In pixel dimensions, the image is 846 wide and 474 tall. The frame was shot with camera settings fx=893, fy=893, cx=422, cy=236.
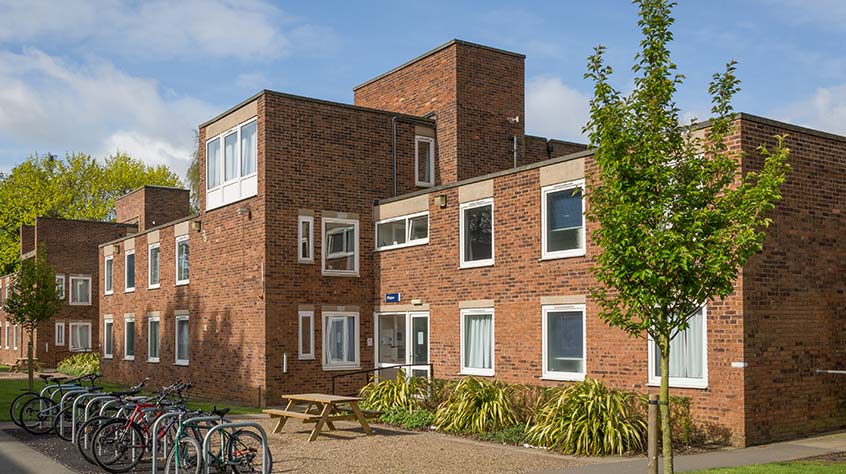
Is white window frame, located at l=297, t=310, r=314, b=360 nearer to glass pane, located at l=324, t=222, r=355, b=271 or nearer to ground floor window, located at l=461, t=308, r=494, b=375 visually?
glass pane, located at l=324, t=222, r=355, b=271

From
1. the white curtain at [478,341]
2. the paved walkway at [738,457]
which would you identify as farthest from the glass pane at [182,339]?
the paved walkway at [738,457]

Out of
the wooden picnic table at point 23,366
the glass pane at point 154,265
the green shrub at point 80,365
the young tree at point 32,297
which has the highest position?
the glass pane at point 154,265

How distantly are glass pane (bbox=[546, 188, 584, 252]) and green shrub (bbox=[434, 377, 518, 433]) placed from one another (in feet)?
9.72

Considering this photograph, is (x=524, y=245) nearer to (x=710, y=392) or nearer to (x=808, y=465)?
(x=710, y=392)

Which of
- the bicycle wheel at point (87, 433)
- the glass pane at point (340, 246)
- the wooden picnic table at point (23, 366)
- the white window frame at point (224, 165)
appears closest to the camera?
the bicycle wheel at point (87, 433)

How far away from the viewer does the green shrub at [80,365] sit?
1455 inches

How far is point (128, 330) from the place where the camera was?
32188 mm

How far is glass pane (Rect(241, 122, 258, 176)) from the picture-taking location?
22.4 meters

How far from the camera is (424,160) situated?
80.8ft

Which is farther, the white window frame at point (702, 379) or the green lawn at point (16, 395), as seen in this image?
the green lawn at point (16, 395)

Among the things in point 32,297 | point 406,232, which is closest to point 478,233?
point 406,232

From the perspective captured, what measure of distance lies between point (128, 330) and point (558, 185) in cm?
2040

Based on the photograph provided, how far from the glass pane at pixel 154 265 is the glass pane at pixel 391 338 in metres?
10.1

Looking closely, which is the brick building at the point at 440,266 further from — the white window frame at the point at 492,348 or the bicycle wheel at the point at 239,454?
the bicycle wheel at the point at 239,454
